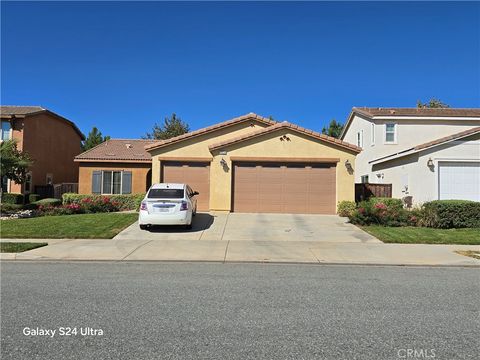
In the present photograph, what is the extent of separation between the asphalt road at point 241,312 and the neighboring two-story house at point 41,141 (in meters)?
19.2

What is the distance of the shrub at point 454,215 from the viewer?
13.9 meters

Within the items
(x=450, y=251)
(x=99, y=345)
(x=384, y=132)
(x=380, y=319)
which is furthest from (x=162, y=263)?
(x=384, y=132)

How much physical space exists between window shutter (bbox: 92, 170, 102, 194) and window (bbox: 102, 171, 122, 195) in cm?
23

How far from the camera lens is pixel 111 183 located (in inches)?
907

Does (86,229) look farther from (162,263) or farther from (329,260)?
(329,260)

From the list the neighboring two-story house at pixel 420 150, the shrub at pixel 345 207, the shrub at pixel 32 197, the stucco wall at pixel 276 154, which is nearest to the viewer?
the neighboring two-story house at pixel 420 150

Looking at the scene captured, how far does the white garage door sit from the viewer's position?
16.3 m

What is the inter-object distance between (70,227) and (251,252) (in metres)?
7.18

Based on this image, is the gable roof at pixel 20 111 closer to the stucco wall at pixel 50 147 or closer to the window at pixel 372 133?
the stucco wall at pixel 50 147

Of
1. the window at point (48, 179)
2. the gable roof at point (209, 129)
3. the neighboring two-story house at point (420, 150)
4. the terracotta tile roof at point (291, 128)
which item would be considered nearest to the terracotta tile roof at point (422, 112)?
the neighboring two-story house at point (420, 150)

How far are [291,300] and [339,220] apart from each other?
35.2 ft

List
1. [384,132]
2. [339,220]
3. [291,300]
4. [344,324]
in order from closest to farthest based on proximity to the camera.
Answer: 1. [344,324]
2. [291,300]
3. [339,220]
4. [384,132]

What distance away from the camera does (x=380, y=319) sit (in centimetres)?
484

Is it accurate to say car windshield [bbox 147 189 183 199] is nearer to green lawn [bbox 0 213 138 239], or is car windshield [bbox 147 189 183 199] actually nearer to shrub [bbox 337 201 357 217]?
green lawn [bbox 0 213 138 239]
